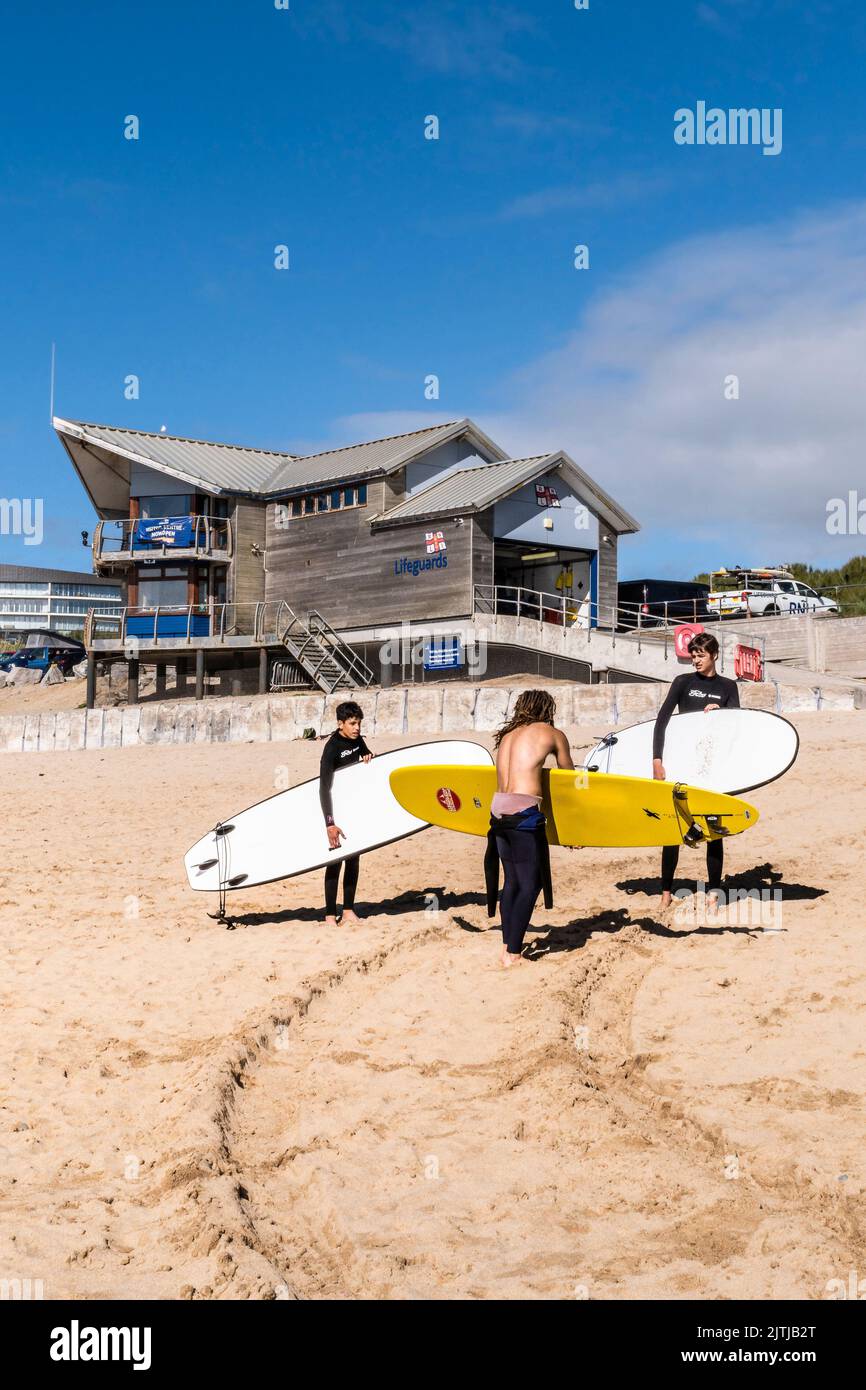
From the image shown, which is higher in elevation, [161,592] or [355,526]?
[355,526]

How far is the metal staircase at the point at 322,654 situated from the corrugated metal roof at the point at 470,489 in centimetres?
332

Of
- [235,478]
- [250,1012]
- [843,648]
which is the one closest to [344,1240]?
[250,1012]

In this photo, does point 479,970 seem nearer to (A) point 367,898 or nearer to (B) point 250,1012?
(B) point 250,1012

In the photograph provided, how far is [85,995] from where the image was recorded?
676cm

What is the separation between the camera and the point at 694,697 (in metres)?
8.44

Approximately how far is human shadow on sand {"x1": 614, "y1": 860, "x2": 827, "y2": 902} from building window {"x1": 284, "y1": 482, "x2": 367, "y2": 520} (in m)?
21.8

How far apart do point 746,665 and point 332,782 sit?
11.9 m

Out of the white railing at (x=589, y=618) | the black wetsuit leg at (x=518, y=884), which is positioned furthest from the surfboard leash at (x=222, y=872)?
the white railing at (x=589, y=618)

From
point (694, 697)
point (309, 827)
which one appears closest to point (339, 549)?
point (309, 827)

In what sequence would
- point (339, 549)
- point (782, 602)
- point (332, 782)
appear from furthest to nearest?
1. point (782, 602)
2. point (339, 549)
3. point (332, 782)

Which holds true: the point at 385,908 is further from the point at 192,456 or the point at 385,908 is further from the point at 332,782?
the point at 192,456

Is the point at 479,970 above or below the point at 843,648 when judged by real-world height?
below
